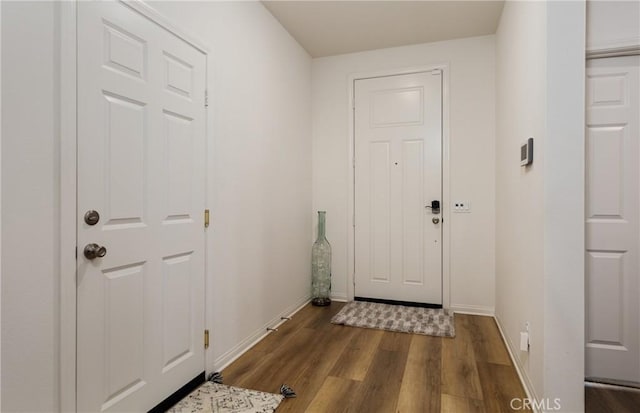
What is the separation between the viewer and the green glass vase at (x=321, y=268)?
382 centimetres

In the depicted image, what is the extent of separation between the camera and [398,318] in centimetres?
329

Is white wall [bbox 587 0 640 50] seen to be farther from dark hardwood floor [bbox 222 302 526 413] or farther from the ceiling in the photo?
dark hardwood floor [bbox 222 302 526 413]

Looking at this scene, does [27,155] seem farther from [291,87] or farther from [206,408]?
[291,87]

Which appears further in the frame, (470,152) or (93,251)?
(470,152)

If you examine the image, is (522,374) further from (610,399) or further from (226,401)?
(226,401)

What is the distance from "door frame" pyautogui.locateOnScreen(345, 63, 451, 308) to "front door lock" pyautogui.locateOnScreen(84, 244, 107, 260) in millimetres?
2717

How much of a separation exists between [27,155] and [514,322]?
2.83 meters

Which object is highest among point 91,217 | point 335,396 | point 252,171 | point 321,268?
point 252,171

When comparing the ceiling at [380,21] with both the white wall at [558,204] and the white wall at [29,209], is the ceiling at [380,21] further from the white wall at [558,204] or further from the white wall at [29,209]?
the white wall at [29,209]

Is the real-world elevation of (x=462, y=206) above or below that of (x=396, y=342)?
above

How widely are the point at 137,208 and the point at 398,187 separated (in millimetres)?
2664

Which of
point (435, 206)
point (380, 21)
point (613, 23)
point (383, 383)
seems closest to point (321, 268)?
point (435, 206)

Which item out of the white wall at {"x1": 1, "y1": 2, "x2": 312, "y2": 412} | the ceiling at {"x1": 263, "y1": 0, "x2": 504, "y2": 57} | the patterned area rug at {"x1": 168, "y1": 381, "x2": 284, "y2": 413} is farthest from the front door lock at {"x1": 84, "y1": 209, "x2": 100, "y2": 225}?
the ceiling at {"x1": 263, "y1": 0, "x2": 504, "y2": 57}

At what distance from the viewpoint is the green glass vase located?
382 centimetres
